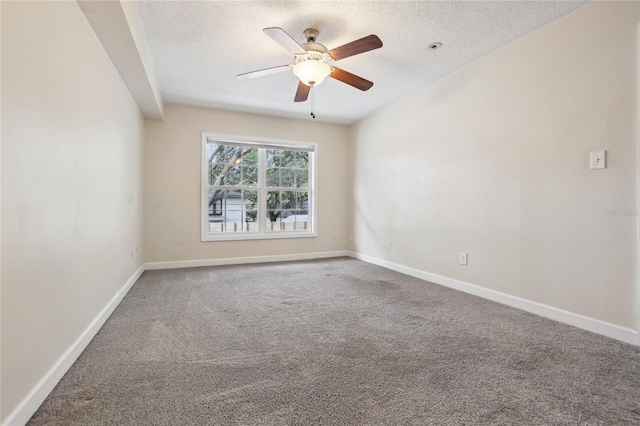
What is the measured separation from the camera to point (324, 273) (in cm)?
415

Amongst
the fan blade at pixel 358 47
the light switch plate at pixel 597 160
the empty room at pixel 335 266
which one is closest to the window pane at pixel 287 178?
the empty room at pixel 335 266

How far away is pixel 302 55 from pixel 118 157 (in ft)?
6.29

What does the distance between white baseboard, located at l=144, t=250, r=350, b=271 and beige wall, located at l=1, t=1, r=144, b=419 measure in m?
1.88

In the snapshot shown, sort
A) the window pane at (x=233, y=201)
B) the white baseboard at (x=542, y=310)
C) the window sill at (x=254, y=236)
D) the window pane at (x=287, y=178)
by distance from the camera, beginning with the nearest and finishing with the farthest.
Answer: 1. the white baseboard at (x=542, y=310)
2. the window sill at (x=254, y=236)
3. the window pane at (x=233, y=201)
4. the window pane at (x=287, y=178)

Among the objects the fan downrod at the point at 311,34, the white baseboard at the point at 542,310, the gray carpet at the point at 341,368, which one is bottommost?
the gray carpet at the point at 341,368

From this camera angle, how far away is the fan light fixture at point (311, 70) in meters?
2.57

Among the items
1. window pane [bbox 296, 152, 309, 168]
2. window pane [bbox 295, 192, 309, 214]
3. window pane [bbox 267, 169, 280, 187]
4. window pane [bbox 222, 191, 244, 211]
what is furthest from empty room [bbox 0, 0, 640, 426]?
window pane [bbox 295, 192, 309, 214]

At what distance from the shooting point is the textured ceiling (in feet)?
7.52

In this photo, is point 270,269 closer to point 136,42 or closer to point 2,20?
point 136,42

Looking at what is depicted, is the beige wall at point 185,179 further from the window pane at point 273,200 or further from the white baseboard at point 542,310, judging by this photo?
the white baseboard at point 542,310

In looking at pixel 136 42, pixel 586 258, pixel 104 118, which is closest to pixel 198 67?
pixel 136 42

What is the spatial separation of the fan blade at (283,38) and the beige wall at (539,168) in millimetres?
1918

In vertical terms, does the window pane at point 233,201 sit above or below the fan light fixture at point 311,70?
below

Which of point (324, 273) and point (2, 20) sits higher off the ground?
point (2, 20)
